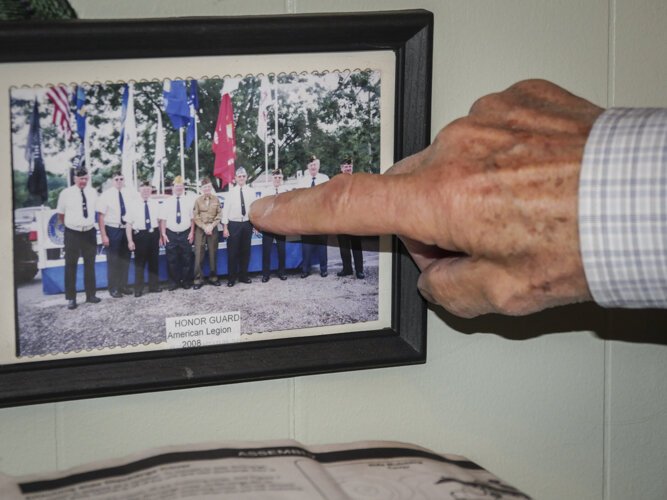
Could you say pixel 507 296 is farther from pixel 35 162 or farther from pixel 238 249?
pixel 35 162

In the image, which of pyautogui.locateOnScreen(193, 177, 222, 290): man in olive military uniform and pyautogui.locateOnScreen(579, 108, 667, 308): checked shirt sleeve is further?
pyautogui.locateOnScreen(193, 177, 222, 290): man in olive military uniform

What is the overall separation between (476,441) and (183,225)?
1.20 ft

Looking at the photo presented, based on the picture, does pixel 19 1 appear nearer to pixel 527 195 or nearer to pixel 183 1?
pixel 183 1

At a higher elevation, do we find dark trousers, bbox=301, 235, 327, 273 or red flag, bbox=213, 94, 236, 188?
red flag, bbox=213, 94, 236, 188

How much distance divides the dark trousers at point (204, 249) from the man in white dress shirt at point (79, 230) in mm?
83

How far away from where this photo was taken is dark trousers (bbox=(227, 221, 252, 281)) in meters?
0.69

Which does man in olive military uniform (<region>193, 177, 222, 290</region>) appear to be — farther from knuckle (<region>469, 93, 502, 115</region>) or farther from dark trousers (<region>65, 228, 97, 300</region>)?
knuckle (<region>469, 93, 502, 115</region>)

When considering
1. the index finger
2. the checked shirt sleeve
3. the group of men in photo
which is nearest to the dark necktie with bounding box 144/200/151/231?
the group of men in photo

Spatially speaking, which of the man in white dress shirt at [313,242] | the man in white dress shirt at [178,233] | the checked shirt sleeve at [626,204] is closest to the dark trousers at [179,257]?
the man in white dress shirt at [178,233]

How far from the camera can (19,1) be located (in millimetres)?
600

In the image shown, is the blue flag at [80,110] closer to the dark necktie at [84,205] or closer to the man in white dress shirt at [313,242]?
the dark necktie at [84,205]

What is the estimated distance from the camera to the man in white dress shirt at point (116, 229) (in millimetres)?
647

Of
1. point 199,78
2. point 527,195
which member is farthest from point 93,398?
point 527,195

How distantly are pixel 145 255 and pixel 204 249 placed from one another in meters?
Result: 0.05
